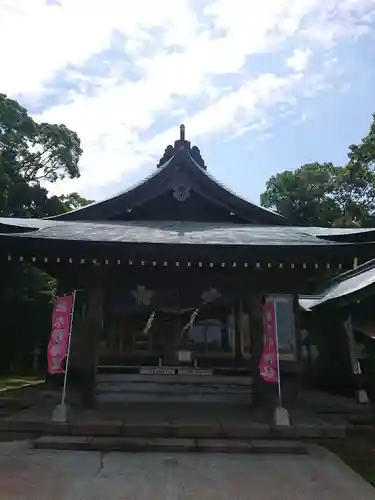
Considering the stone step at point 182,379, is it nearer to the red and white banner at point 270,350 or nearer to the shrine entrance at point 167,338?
the shrine entrance at point 167,338

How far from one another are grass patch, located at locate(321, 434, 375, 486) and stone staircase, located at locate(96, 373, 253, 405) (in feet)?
7.36

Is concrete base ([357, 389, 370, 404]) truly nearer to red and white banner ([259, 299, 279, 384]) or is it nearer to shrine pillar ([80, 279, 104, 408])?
red and white banner ([259, 299, 279, 384])

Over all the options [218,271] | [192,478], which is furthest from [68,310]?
[192,478]

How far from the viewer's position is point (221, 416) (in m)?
8.09

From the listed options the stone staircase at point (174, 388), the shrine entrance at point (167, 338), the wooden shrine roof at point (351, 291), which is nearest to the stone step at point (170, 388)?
the stone staircase at point (174, 388)

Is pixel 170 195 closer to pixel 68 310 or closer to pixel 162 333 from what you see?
pixel 162 333

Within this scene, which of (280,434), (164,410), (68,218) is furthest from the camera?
(68,218)

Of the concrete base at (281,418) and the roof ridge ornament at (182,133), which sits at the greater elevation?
the roof ridge ornament at (182,133)

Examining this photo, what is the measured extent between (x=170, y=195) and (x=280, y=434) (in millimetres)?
7418

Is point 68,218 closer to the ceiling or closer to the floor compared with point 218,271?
closer to the ceiling

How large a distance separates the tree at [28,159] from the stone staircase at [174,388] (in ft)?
57.5

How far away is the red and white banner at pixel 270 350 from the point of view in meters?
7.59

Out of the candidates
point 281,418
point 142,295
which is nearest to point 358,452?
point 281,418

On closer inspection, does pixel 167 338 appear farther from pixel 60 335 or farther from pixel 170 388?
pixel 60 335
